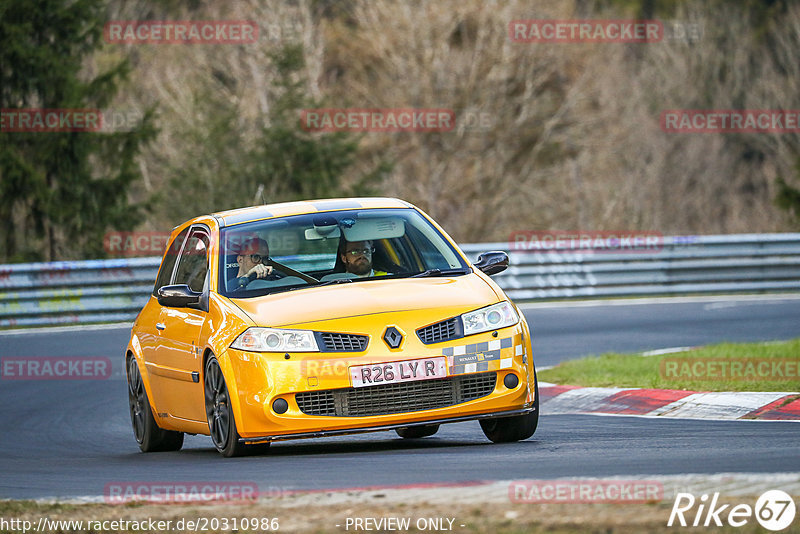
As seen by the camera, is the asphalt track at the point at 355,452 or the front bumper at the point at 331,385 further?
the front bumper at the point at 331,385

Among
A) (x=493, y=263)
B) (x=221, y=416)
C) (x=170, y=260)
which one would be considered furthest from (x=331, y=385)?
(x=170, y=260)

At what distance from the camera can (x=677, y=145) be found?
50.2 m

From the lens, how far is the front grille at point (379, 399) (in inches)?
322


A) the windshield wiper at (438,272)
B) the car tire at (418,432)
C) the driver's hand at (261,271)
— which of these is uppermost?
the driver's hand at (261,271)

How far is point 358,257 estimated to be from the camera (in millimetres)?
9438

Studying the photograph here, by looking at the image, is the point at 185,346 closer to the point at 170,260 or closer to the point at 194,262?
the point at 194,262

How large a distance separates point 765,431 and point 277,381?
299cm

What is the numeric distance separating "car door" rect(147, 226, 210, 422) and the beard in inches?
37.7

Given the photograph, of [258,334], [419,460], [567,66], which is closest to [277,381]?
[258,334]

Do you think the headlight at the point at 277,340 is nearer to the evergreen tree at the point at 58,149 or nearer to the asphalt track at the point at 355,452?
the asphalt track at the point at 355,452

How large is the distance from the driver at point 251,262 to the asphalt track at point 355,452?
113 cm

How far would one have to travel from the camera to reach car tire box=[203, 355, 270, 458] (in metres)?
8.48

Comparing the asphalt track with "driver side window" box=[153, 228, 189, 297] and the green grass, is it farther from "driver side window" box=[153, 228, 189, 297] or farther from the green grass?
"driver side window" box=[153, 228, 189, 297]

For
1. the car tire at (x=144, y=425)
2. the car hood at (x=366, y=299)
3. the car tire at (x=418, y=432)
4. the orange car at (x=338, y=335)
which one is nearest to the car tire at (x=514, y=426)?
the orange car at (x=338, y=335)
